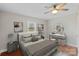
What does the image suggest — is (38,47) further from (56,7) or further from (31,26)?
(56,7)

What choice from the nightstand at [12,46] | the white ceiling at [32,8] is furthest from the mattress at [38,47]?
the white ceiling at [32,8]

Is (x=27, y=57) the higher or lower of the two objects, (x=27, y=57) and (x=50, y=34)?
the lower

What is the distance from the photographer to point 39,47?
148 cm

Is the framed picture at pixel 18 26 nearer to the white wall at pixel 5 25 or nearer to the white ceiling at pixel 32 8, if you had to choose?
the white wall at pixel 5 25

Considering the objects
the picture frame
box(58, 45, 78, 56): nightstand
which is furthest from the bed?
the picture frame

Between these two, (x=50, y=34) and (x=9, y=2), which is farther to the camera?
(x=50, y=34)

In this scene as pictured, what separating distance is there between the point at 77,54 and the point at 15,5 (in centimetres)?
144

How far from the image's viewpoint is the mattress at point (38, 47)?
4.73ft

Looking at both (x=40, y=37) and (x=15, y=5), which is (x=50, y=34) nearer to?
(x=40, y=37)

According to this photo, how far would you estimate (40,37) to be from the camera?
1562 mm

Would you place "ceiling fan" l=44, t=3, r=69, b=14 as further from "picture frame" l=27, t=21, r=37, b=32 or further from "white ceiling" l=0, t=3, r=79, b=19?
"picture frame" l=27, t=21, r=37, b=32

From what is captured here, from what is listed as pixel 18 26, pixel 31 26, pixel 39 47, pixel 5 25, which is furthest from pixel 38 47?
pixel 5 25

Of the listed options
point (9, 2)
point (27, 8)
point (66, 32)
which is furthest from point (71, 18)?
point (9, 2)

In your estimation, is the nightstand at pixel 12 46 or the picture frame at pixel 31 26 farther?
the picture frame at pixel 31 26
